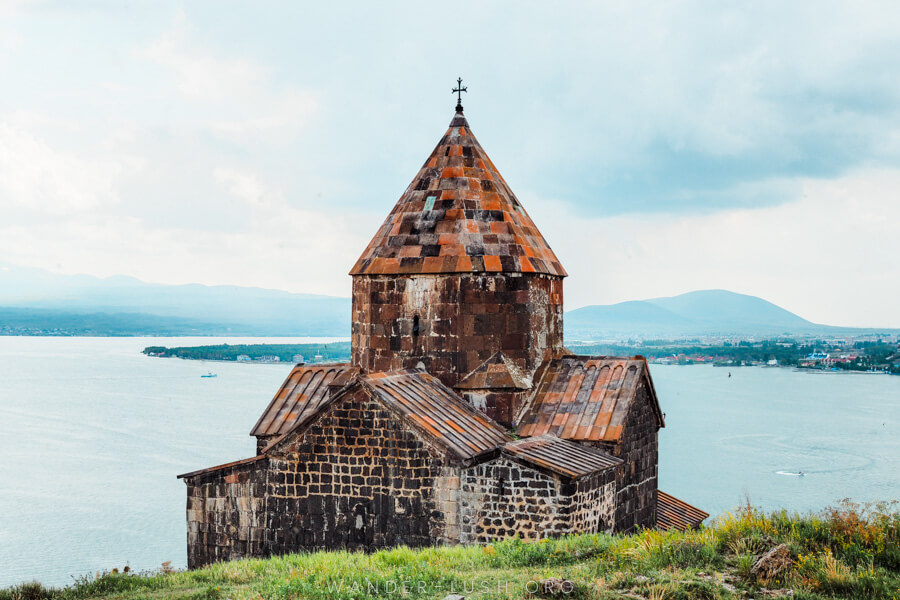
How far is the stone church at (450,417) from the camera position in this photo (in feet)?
29.4

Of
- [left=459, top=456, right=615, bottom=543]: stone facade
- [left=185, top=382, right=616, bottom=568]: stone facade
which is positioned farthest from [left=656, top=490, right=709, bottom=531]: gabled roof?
[left=459, top=456, right=615, bottom=543]: stone facade

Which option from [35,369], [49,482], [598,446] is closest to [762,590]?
[598,446]

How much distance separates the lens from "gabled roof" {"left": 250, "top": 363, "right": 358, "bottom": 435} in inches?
468

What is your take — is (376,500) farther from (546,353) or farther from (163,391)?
(163,391)

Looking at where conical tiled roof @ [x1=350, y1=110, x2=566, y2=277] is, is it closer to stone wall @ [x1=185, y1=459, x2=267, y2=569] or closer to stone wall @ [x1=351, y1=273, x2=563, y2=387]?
stone wall @ [x1=351, y1=273, x2=563, y2=387]

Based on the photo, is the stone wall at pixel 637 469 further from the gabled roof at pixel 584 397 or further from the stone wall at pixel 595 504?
the stone wall at pixel 595 504

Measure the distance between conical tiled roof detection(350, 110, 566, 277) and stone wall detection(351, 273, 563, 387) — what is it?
19 centimetres

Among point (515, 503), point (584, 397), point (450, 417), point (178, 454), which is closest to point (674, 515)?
point (584, 397)

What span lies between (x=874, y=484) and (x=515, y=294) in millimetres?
29726

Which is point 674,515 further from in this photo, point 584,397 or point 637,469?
point 584,397

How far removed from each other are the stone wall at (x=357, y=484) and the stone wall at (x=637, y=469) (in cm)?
260

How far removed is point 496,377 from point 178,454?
119ft

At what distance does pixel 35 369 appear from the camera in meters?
107

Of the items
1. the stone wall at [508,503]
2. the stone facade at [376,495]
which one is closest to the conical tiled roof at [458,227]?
the stone facade at [376,495]
